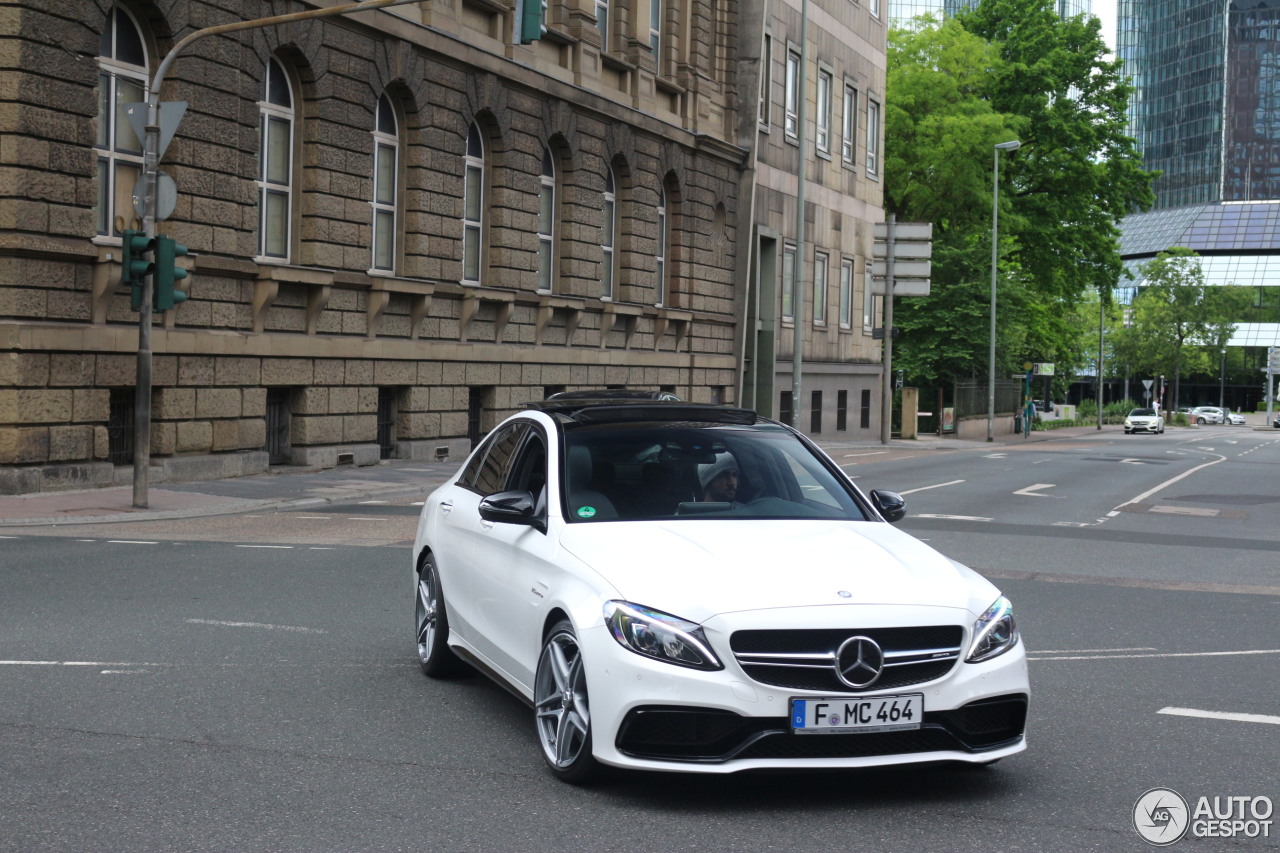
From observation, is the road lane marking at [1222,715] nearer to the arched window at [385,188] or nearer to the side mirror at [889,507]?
the side mirror at [889,507]

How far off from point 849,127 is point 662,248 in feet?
50.1

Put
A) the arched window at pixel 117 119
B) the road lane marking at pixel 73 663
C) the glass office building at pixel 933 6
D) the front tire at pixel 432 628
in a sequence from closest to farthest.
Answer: the front tire at pixel 432 628 → the road lane marking at pixel 73 663 → the arched window at pixel 117 119 → the glass office building at pixel 933 6

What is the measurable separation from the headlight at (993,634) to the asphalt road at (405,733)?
487 millimetres

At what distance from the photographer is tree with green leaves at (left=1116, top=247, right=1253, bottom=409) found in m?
113

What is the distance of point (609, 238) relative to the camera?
3603 centimetres

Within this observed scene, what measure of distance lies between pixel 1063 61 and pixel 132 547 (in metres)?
50.5

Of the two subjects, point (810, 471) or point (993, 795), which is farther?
point (810, 471)

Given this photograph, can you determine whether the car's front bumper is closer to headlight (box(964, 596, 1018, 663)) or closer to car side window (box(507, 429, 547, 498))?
headlight (box(964, 596, 1018, 663))

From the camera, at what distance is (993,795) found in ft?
19.8

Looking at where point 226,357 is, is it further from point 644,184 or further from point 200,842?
point 200,842

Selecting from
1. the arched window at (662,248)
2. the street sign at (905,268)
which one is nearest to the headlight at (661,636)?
the arched window at (662,248)

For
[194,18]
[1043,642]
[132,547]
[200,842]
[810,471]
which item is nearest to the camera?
[200,842]

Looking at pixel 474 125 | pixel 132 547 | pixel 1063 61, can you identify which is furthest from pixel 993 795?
pixel 1063 61

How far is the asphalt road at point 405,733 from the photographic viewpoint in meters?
5.48
